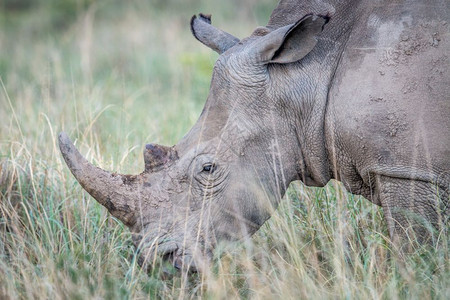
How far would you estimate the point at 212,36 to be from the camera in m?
5.16

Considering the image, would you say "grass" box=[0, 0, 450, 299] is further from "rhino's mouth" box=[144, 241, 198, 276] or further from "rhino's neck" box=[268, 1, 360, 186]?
"rhino's neck" box=[268, 1, 360, 186]

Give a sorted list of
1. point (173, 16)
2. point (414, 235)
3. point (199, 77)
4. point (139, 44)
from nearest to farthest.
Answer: point (414, 235) → point (199, 77) → point (139, 44) → point (173, 16)

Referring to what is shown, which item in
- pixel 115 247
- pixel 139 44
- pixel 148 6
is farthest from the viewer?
pixel 148 6

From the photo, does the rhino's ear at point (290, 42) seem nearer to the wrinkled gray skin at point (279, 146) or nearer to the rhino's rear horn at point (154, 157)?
the wrinkled gray skin at point (279, 146)

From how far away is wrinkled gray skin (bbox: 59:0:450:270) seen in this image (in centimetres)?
427

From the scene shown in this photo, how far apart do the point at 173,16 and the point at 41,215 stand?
381 inches

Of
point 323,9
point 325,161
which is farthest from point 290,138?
point 323,9

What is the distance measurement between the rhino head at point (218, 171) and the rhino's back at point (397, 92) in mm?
368

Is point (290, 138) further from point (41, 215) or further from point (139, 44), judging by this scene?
point (139, 44)

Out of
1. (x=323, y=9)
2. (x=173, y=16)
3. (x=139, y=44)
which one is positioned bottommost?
(x=323, y=9)

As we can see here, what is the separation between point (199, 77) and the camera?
32.7ft

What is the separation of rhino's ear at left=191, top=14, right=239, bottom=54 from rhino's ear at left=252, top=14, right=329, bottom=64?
56 cm

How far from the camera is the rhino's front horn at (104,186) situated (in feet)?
14.9

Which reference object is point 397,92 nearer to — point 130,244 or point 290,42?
point 290,42
